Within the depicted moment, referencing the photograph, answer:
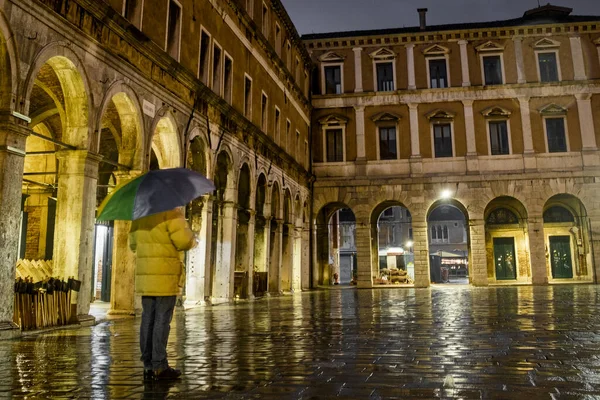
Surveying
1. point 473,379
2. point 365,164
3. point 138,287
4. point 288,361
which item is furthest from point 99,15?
point 365,164

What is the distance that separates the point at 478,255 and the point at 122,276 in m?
20.5

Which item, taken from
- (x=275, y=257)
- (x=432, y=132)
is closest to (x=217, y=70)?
(x=275, y=257)

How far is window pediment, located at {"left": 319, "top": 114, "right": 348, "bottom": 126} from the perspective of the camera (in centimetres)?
2967

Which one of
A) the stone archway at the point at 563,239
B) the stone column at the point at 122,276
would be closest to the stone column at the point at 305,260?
the stone archway at the point at 563,239

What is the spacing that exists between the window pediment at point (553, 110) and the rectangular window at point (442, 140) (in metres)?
5.12

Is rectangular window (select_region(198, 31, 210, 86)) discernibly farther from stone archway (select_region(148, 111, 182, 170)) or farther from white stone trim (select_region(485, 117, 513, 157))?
white stone trim (select_region(485, 117, 513, 157))

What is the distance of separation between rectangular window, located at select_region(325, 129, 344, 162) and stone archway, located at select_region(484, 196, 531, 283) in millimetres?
9499

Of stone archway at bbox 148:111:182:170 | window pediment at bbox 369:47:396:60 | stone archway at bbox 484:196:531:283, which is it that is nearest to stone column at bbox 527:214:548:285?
stone archway at bbox 484:196:531:283

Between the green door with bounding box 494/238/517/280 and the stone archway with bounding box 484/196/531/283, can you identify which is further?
the green door with bounding box 494/238/517/280

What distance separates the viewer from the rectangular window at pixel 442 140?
28469mm

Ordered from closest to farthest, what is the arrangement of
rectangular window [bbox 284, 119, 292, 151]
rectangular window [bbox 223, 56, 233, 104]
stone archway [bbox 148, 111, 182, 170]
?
stone archway [bbox 148, 111, 182, 170] → rectangular window [bbox 223, 56, 233, 104] → rectangular window [bbox 284, 119, 292, 151]

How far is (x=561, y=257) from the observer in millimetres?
30516

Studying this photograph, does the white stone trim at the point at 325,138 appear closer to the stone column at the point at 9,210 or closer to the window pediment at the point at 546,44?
the window pediment at the point at 546,44

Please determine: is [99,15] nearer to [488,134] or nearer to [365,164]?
[365,164]
